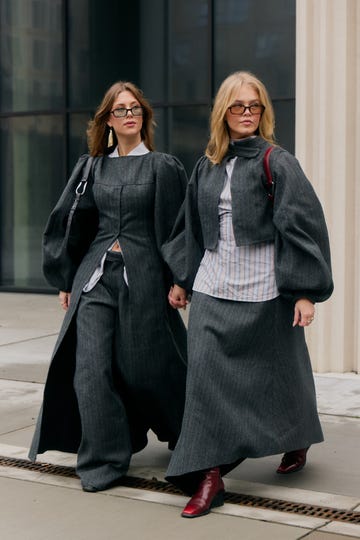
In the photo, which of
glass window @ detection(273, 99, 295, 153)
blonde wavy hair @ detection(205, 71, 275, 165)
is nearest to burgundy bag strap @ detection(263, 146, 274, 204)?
blonde wavy hair @ detection(205, 71, 275, 165)

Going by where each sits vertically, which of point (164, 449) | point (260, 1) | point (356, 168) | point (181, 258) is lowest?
point (164, 449)

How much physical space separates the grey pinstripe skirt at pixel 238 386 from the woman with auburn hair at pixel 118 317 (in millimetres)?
343

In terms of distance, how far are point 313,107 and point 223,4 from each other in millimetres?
5751

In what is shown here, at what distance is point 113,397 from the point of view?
4840 millimetres

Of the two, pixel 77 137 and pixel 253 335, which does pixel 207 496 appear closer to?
pixel 253 335

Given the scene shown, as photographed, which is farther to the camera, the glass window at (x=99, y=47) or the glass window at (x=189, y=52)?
the glass window at (x=99, y=47)

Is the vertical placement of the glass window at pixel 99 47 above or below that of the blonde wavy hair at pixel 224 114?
above

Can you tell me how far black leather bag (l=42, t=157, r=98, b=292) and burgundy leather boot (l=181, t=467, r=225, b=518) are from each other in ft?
3.88

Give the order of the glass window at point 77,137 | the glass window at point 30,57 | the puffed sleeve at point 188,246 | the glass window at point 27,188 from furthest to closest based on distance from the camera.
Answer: the glass window at point 27,188
the glass window at point 30,57
the glass window at point 77,137
the puffed sleeve at point 188,246

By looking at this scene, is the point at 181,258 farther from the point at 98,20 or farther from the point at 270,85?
the point at 98,20

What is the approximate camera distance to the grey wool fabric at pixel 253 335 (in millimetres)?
4441

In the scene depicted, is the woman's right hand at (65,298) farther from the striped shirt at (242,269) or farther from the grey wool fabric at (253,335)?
the striped shirt at (242,269)

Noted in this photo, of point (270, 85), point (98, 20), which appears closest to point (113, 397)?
point (270, 85)

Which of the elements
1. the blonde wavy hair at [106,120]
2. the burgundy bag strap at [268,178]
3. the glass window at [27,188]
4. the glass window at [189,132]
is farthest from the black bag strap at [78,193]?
the glass window at [27,188]
